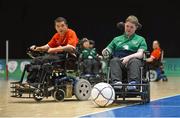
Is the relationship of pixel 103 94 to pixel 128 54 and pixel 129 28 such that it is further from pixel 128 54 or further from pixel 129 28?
pixel 129 28

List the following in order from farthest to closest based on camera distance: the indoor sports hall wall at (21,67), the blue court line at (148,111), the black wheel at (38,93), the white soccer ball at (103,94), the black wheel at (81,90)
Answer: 1. the indoor sports hall wall at (21,67)
2. the black wheel at (81,90)
3. the black wheel at (38,93)
4. the white soccer ball at (103,94)
5. the blue court line at (148,111)

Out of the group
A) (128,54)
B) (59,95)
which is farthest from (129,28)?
(59,95)

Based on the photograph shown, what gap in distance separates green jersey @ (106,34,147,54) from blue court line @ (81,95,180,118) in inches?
30.1

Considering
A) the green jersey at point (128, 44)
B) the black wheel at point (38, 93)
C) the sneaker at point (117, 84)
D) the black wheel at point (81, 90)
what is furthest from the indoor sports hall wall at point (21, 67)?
the sneaker at point (117, 84)

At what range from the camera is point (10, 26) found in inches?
714

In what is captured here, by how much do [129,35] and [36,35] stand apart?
11.3 metres

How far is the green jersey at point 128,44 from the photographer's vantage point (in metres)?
6.84

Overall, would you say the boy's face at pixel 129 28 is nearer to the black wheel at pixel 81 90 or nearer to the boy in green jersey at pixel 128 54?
the boy in green jersey at pixel 128 54

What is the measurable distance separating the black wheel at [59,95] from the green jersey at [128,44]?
944 millimetres

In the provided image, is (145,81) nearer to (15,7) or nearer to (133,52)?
(133,52)

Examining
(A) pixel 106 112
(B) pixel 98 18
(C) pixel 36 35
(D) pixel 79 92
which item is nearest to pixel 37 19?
(C) pixel 36 35

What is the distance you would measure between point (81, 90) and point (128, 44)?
113 cm

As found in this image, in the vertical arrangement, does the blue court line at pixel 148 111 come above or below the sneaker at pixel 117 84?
below

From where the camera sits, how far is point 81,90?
7527mm
